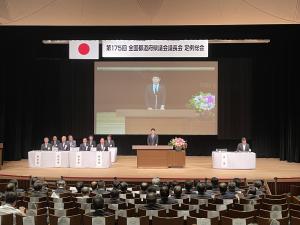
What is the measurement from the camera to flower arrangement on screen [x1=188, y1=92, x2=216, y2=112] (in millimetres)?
19109

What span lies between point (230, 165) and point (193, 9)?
4.90m

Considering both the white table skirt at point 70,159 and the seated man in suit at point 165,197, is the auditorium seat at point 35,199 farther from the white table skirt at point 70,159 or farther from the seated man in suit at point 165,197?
the white table skirt at point 70,159

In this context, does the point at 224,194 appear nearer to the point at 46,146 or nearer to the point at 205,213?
the point at 205,213

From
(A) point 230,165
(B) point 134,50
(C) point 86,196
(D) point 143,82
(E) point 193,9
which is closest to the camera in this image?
(C) point 86,196

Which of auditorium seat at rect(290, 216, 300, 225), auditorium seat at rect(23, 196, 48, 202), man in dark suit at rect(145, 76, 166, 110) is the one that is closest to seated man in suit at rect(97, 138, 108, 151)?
man in dark suit at rect(145, 76, 166, 110)

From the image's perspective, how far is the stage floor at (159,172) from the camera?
1366cm

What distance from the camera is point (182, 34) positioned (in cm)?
1586

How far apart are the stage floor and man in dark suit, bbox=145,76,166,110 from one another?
297cm

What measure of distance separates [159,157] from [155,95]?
4238 millimetres

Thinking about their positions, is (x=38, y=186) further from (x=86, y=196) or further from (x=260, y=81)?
(x=260, y=81)

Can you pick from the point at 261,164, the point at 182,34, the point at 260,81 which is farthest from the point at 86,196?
the point at 260,81

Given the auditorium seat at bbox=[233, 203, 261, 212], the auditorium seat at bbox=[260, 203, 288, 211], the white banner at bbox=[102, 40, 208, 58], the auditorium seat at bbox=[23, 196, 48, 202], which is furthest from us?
the white banner at bbox=[102, 40, 208, 58]

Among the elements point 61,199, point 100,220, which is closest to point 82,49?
Result: point 61,199

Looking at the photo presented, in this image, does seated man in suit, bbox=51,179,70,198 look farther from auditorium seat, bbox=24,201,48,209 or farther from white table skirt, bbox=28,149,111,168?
white table skirt, bbox=28,149,111,168
